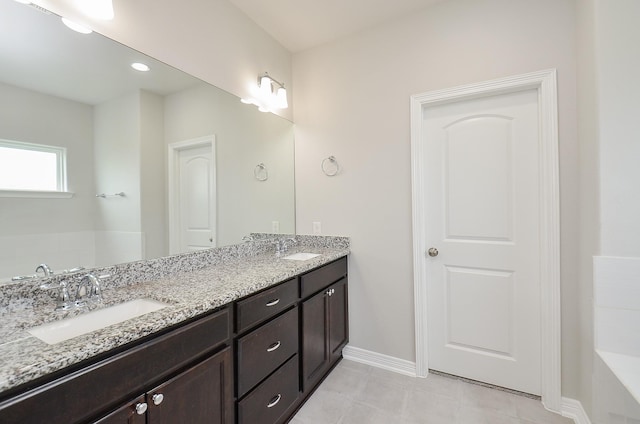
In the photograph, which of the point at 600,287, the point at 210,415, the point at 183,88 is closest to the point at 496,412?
the point at 600,287

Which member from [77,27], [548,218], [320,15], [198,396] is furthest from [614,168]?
[77,27]

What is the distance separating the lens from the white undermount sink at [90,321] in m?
0.95

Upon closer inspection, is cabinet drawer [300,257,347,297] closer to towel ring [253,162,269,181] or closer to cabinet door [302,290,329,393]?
cabinet door [302,290,329,393]

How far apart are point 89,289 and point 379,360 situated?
199cm

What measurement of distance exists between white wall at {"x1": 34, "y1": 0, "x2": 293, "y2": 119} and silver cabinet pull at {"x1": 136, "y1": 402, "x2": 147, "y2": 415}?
1.58m

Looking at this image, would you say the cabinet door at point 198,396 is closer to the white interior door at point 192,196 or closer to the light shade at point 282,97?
the white interior door at point 192,196

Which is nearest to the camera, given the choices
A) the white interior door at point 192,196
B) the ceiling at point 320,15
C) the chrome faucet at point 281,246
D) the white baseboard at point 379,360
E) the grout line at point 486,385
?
the white interior door at point 192,196

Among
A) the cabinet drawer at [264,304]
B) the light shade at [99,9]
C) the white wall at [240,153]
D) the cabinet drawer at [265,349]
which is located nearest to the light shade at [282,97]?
the white wall at [240,153]

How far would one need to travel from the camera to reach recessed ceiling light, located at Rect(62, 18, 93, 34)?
124 centimetres

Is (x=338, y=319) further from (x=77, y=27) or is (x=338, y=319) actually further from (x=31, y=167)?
(x=77, y=27)

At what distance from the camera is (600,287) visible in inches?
56.9

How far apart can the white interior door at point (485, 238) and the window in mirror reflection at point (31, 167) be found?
213cm

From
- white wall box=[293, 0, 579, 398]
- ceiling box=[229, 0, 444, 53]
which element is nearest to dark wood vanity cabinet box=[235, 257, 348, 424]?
white wall box=[293, 0, 579, 398]

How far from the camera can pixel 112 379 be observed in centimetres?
84
